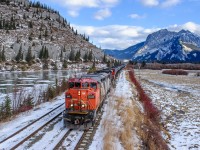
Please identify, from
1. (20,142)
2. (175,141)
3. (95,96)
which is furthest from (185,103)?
(20,142)

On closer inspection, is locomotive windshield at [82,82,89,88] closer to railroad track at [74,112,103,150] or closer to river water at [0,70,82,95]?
railroad track at [74,112,103,150]

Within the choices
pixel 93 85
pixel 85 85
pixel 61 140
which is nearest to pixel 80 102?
pixel 85 85

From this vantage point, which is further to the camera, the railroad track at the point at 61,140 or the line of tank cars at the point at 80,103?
the line of tank cars at the point at 80,103

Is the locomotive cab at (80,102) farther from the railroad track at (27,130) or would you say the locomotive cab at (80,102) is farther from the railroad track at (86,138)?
the railroad track at (27,130)

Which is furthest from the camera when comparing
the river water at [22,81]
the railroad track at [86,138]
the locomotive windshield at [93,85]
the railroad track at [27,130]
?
the river water at [22,81]

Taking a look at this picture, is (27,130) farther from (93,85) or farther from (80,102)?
(93,85)

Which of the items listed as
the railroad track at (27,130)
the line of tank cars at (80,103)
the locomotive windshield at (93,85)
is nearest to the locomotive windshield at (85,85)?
the line of tank cars at (80,103)

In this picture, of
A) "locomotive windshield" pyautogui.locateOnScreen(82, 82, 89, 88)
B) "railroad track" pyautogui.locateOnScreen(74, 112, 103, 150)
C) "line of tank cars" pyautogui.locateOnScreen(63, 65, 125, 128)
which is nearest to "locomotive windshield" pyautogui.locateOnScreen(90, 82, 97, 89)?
"line of tank cars" pyautogui.locateOnScreen(63, 65, 125, 128)

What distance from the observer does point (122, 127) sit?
59.8 ft

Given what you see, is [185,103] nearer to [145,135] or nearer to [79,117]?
[145,135]

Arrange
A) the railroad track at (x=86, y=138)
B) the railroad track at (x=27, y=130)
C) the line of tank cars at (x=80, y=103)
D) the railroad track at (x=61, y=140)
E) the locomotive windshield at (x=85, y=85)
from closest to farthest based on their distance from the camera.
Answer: the railroad track at (x=61, y=140) < the railroad track at (x=86, y=138) < the railroad track at (x=27, y=130) < the line of tank cars at (x=80, y=103) < the locomotive windshield at (x=85, y=85)

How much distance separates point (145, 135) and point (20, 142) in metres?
7.97

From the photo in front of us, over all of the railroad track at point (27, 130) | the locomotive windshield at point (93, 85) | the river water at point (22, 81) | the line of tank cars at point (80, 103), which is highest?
the locomotive windshield at point (93, 85)

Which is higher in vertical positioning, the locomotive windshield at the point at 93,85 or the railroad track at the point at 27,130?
the locomotive windshield at the point at 93,85
